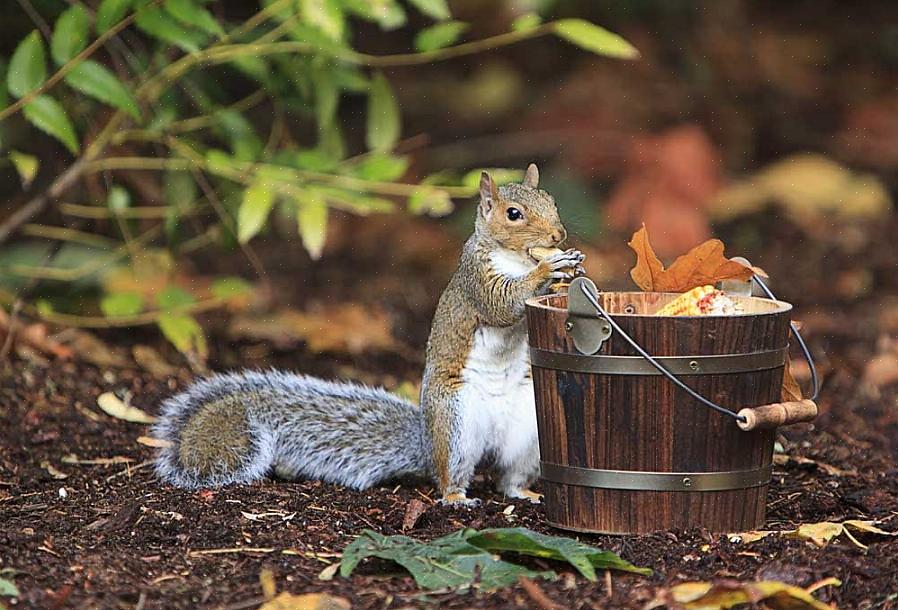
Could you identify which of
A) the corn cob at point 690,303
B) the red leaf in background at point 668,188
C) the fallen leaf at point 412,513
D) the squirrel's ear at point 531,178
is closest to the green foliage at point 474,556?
the fallen leaf at point 412,513

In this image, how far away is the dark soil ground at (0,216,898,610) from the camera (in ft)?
8.75

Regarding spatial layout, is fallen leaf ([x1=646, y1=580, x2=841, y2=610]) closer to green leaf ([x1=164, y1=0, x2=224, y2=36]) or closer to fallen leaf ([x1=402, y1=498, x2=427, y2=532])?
fallen leaf ([x1=402, y1=498, x2=427, y2=532])

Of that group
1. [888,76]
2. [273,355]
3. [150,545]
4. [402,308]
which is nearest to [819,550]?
[150,545]

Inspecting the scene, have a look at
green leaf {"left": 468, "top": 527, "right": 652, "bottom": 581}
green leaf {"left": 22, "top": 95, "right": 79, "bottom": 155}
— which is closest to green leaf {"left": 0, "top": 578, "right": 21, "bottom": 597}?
green leaf {"left": 468, "top": 527, "right": 652, "bottom": 581}

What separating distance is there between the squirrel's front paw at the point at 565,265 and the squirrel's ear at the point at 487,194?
299 millimetres

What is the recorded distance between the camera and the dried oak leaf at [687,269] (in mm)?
3248

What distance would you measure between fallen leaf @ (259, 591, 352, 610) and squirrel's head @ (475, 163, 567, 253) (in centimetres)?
128

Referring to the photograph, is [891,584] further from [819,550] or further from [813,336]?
[813,336]

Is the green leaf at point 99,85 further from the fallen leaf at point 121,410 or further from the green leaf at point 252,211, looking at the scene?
the fallen leaf at point 121,410

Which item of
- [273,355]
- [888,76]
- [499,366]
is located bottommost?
[273,355]

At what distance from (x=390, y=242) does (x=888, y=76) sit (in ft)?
13.6

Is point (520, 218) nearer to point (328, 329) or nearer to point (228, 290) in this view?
point (228, 290)

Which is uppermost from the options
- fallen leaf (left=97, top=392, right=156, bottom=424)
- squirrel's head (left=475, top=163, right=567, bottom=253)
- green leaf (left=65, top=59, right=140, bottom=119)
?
green leaf (left=65, top=59, right=140, bottom=119)

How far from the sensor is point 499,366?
11.7 ft
